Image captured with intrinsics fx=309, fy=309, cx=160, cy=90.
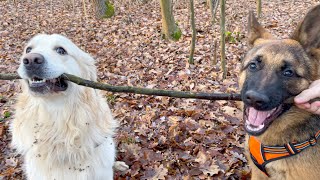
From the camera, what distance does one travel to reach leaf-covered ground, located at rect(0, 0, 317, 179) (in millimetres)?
4281

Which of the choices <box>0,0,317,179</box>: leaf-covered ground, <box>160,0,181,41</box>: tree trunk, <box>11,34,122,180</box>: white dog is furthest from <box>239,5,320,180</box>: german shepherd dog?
<box>160,0,181,41</box>: tree trunk

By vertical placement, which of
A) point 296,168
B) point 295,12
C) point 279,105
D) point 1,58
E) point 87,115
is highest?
point 279,105

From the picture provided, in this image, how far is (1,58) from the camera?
970 centimetres

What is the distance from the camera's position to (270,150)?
10.5 feet

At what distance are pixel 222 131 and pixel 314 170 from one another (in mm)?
1921

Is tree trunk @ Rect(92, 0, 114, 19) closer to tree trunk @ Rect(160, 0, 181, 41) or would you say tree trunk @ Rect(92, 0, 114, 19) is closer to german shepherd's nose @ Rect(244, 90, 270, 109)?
tree trunk @ Rect(160, 0, 181, 41)

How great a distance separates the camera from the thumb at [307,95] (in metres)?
2.68

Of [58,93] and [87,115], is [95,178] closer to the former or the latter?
[87,115]

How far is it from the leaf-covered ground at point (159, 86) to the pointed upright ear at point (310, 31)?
6.00 ft

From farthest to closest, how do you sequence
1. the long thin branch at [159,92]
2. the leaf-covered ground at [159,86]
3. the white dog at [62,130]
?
1. the leaf-covered ground at [159,86]
2. the white dog at [62,130]
3. the long thin branch at [159,92]

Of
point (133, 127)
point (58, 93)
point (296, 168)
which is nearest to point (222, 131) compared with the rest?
point (133, 127)

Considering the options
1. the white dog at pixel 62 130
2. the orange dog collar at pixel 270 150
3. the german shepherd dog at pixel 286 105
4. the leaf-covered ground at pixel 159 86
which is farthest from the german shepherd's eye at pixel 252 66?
the white dog at pixel 62 130

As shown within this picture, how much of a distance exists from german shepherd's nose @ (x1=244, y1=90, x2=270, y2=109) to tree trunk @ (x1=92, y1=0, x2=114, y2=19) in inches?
502

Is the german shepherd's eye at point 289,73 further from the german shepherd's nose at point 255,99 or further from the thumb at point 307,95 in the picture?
the german shepherd's nose at point 255,99
